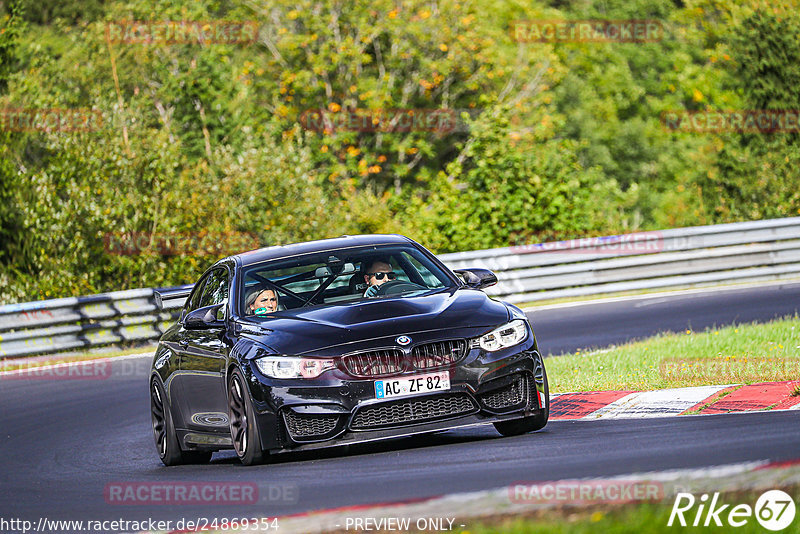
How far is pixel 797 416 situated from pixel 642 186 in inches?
1848

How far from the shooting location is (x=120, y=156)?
973 inches

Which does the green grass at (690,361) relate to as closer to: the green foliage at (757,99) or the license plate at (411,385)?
the license plate at (411,385)

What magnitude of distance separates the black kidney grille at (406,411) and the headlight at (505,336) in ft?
1.21

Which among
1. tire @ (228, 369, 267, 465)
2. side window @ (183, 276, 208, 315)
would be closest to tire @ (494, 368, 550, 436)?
tire @ (228, 369, 267, 465)

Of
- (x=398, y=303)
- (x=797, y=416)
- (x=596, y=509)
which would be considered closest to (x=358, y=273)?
(x=398, y=303)

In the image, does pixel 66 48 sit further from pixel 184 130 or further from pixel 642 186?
pixel 642 186

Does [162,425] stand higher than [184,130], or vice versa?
[162,425]

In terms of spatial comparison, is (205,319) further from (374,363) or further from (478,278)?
(478,278)

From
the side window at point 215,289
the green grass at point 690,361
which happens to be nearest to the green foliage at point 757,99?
the green grass at point 690,361

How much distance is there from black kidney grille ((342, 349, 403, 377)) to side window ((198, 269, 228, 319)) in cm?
182

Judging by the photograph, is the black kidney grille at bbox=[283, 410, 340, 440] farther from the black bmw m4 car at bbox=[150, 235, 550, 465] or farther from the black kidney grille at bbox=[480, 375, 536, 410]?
the black kidney grille at bbox=[480, 375, 536, 410]

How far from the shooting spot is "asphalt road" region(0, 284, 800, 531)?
6.55 m

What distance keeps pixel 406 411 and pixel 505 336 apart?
84 centimetres

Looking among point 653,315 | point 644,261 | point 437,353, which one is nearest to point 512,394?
point 437,353
